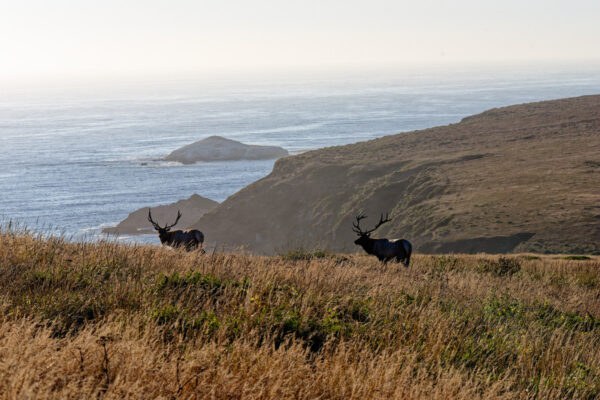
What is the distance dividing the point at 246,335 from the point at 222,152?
540ft

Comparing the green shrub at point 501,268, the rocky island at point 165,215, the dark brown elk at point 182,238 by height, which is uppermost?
the dark brown elk at point 182,238

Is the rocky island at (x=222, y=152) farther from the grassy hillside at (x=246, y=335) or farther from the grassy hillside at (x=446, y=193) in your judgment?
the grassy hillside at (x=246, y=335)

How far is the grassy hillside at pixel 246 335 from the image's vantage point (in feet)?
14.9

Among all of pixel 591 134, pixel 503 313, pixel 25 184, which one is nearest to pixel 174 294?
pixel 503 313

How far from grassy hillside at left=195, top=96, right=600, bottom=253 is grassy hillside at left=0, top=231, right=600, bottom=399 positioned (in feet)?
185

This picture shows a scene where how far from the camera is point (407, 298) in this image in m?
9.43

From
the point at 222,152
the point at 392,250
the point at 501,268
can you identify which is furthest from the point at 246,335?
the point at 222,152

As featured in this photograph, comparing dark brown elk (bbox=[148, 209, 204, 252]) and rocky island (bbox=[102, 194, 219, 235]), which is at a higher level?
dark brown elk (bbox=[148, 209, 204, 252])

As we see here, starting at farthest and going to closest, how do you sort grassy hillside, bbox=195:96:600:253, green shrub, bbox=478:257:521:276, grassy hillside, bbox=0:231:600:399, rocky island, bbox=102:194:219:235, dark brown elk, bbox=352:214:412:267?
rocky island, bbox=102:194:219:235 → grassy hillside, bbox=195:96:600:253 → green shrub, bbox=478:257:521:276 → dark brown elk, bbox=352:214:412:267 → grassy hillside, bbox=0:231:600:399

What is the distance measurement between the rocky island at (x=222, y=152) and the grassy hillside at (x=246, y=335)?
509 feet

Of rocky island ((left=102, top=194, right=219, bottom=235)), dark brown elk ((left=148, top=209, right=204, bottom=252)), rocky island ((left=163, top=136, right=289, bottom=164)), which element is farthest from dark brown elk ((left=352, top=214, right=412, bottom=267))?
rocky island ((left=163, top=136, right=289, bottom=164))

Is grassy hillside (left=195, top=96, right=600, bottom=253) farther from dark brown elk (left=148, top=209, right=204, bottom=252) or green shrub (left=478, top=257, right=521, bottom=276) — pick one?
dark brown elk (left=148, top=209, right=204, bottom=252)

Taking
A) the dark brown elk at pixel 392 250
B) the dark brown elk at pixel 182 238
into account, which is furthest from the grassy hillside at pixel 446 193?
the dark brown elk at pixel 182 238

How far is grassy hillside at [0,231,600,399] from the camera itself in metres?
4.54
